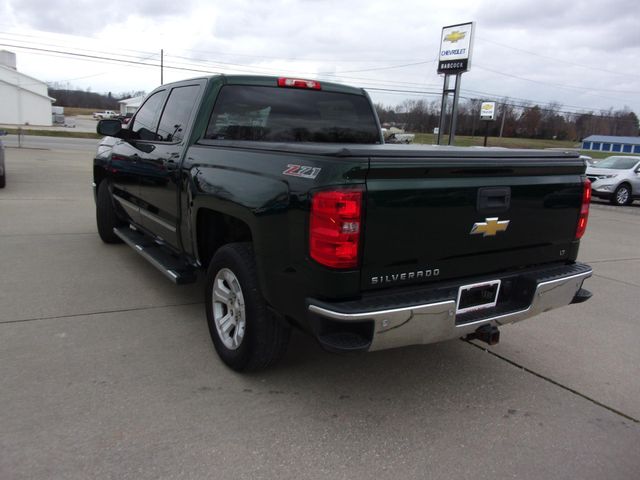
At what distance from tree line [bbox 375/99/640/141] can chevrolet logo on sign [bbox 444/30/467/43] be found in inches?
1325

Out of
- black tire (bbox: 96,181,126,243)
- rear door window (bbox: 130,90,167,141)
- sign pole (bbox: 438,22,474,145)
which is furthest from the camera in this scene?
sign pole (bbox: 438,22,474,145)

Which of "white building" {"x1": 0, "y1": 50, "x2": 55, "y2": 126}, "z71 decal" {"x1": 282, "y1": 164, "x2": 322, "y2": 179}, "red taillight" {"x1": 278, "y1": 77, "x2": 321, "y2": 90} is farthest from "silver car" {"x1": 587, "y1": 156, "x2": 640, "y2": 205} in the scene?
"white building" {"x1": 0, "y1": 50, "x2": 55, "y2": 126}

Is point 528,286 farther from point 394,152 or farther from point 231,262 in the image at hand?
point 231,262

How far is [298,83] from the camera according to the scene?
4.46 meters

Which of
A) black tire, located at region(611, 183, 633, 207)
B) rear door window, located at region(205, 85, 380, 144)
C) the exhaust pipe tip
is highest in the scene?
rear door window, located at region(205, 85, 380, 144)

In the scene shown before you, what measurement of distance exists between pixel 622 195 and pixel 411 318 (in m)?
16.7

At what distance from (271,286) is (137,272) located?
318cm

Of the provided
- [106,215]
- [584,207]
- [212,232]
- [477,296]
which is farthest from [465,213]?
[106,215]

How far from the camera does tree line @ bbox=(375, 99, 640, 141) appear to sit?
2945 inches

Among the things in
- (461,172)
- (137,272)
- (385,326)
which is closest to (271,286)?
(385,326)

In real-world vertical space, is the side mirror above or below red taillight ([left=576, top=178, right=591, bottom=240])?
above

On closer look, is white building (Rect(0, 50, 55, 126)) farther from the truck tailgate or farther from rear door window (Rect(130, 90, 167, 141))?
the truck tailgate

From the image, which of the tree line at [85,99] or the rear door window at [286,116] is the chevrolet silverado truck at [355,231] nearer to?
the rear door window at [286,116]

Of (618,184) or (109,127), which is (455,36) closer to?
(618,184)
